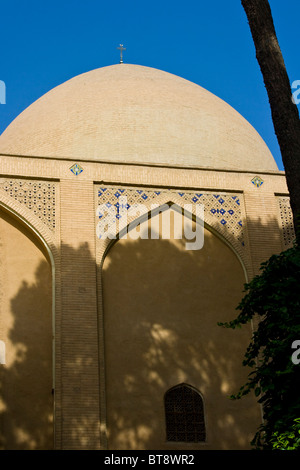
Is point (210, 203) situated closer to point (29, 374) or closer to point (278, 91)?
point (278, 91)

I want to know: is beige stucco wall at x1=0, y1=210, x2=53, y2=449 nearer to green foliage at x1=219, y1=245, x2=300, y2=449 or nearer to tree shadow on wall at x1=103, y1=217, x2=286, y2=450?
tree shadow on wall at x1=103, y1=217, x2=286, y2=450

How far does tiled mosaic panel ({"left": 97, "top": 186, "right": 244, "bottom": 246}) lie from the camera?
9.90 metres

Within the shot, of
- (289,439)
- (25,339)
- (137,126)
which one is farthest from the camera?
(137,126)

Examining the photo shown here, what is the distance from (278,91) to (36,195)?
3.65 m

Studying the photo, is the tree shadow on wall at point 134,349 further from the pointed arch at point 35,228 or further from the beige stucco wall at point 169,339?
the pointed arch at point 35,228

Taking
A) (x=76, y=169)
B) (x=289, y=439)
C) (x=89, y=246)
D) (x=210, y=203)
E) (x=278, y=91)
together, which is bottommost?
(x=289, y=439)

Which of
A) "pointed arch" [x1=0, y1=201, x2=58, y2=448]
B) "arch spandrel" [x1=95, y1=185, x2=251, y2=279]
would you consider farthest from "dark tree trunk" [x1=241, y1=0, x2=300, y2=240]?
"pointed arch" [x1=0, y1=201, x2=58, y2=448]

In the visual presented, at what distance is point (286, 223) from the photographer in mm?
10398

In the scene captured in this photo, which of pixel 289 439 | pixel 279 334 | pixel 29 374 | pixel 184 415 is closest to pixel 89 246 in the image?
pixel 29 374

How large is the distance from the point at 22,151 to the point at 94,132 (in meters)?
1.27

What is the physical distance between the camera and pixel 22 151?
40.1 feet

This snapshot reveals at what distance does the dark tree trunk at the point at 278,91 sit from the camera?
692cm

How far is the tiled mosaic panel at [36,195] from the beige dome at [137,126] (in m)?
1.71

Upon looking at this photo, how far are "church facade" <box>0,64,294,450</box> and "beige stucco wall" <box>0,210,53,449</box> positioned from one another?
0.01 m
